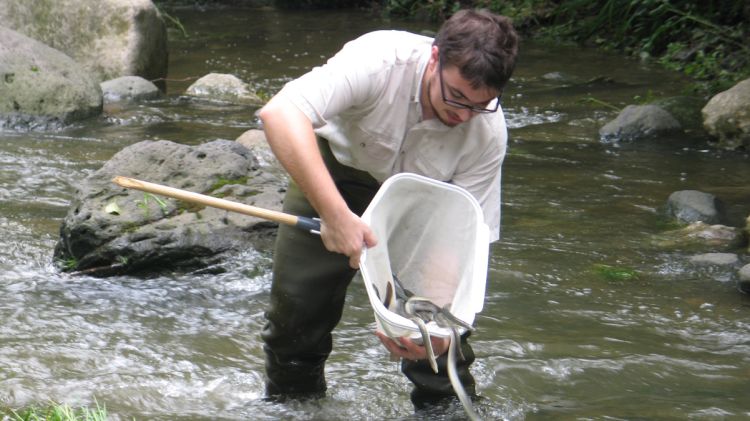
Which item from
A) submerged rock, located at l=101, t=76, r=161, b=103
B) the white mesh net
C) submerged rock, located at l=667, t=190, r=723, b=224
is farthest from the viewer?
submerged rock, located at l=101, t=76, r=161, b=103

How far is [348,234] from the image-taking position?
2846 millimetres

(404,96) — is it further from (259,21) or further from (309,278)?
(259,21)

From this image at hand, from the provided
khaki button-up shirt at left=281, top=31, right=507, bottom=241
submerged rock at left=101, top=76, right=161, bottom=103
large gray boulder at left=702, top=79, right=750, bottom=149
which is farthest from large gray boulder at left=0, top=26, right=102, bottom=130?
khaki button-up shirt at left=281, top=31, right=507, bottom=241

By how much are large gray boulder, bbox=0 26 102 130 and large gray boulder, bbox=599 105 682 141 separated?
4.47m

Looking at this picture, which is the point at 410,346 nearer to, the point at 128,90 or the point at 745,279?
the point at 745,279

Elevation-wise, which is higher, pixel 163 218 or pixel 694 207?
pixel 694 207

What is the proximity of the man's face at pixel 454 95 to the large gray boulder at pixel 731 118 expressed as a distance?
5980 millimetres

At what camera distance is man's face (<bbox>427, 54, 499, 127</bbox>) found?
9.55 ft

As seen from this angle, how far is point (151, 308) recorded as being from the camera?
5078mm

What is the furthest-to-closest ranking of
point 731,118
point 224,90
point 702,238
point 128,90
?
point 224,90
point 128,90
point 731,118
point 702,238

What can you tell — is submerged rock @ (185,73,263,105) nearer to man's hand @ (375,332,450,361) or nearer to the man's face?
the man's face

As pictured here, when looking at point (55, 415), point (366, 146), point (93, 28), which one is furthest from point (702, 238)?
point (93, 28)

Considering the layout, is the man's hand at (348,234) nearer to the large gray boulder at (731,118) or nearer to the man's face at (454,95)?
the man's face at (454,95)

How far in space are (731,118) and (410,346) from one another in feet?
20.9
